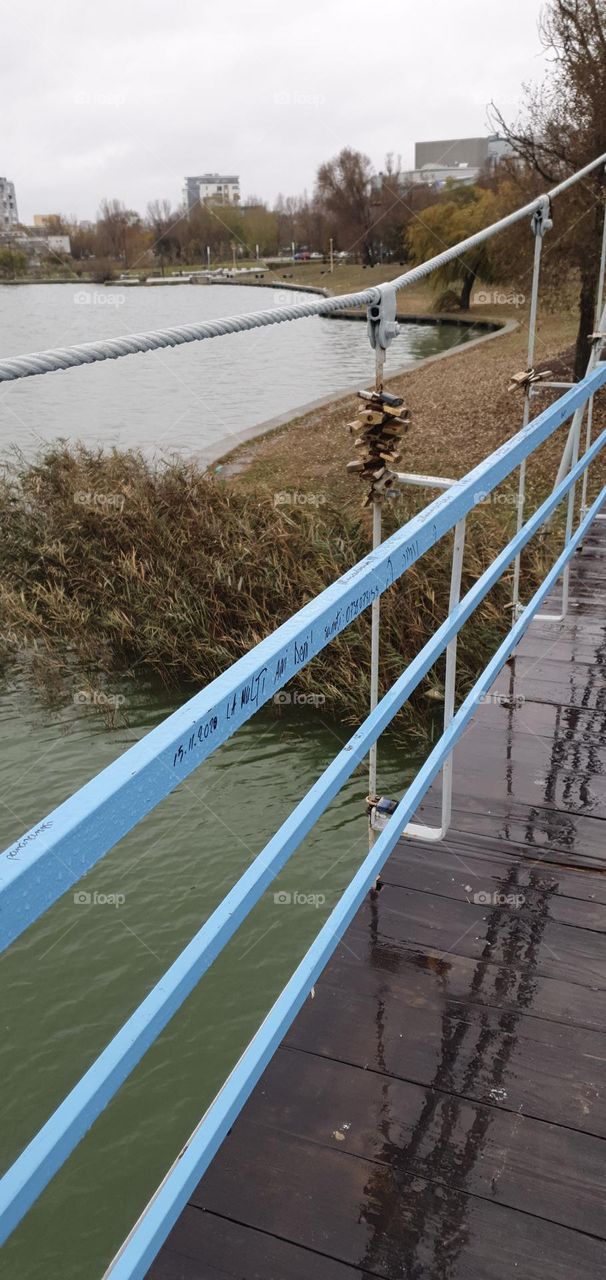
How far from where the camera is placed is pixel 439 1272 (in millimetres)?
1730

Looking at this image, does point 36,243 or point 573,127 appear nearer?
point 573,127

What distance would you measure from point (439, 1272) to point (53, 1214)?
8.46 ft

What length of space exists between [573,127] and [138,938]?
50.0 feet

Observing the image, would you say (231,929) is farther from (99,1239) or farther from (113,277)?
(113,277)

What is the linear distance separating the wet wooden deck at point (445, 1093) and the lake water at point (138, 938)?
2052 millimetres

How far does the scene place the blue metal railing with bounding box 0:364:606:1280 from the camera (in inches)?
34.4

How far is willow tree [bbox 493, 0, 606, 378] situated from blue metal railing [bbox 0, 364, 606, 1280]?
14.3 meters

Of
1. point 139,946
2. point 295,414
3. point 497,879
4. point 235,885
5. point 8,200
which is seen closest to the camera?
point 235,885

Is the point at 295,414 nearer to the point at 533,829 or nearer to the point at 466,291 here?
the point at 533,829

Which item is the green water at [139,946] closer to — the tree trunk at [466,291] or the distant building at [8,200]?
the tree trunk at [466,291]

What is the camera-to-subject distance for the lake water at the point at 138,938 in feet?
12.8

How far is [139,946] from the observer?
5219 millimetres

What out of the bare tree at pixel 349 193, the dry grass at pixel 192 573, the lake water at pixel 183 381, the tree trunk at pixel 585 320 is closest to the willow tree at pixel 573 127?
the tree trunk at pixel 585 320

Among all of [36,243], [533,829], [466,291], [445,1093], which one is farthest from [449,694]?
[36,243]
